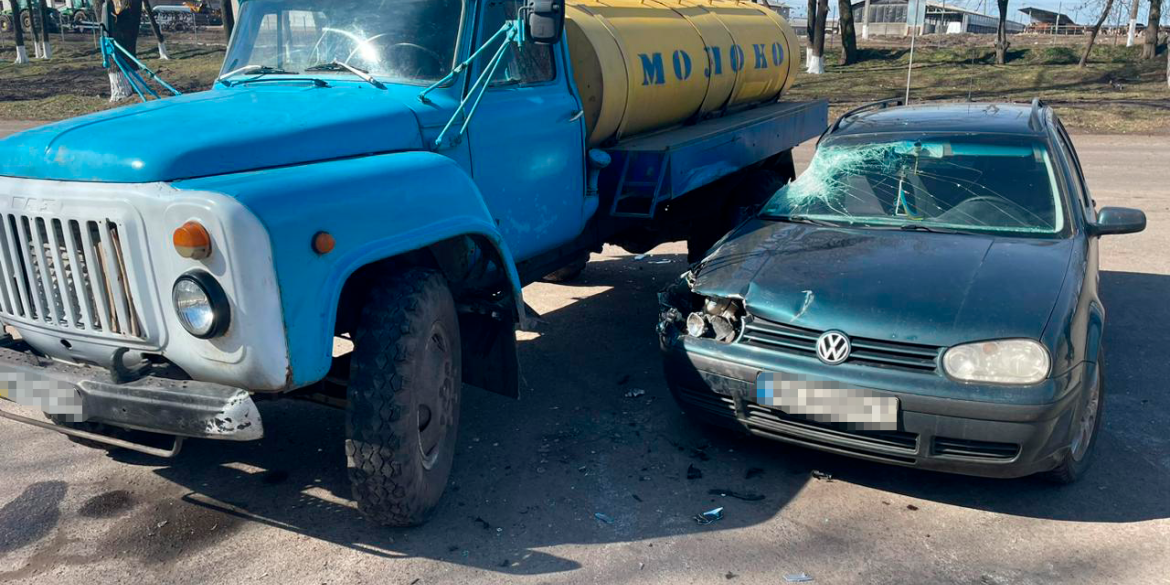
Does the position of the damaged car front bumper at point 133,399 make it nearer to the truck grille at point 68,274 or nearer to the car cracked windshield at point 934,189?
the truck grille at point 68,274

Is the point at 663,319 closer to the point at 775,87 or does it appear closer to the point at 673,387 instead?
the point at 673,387

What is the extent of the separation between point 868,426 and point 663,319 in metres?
1.15

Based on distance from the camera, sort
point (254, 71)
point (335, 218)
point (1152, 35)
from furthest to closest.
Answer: point (1152, 35)
point (254, 71)
point (335, 218)

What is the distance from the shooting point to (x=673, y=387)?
4316mm

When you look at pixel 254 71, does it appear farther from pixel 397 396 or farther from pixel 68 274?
pixel 397 396

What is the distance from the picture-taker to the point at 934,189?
483cm

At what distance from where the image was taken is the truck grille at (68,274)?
3.16 meters

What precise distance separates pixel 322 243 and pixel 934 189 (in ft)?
10.5

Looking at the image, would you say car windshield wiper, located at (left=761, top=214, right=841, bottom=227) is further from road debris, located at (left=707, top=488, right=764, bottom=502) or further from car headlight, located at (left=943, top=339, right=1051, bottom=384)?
road debris, located at (left=707, top=488, right=764, bottom=502)

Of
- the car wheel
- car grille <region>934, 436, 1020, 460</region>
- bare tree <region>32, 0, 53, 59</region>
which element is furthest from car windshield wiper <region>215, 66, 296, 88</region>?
bare tree <region>32, 0, 53, 59</region>

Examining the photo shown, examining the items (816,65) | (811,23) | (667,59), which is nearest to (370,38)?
(667,59)

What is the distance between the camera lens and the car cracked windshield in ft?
15.1

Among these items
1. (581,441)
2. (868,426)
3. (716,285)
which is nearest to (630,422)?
(581,441)

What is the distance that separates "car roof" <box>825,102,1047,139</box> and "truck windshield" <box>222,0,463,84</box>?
2.48 meters
